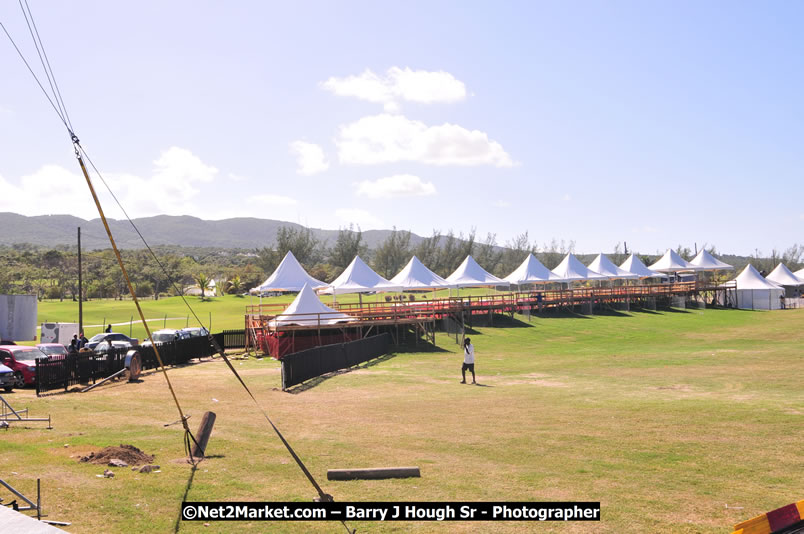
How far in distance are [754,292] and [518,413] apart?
208 ft

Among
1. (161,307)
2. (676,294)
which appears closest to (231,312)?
(161,307)

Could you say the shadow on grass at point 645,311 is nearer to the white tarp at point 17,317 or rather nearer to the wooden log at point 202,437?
the white tarp at point 17,317

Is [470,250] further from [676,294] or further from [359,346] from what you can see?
[359,346]

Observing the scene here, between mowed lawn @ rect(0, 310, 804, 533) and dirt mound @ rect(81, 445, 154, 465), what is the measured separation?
0.87 feet

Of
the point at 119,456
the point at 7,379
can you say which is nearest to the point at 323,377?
the point at 7,379

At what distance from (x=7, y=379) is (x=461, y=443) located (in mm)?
17984

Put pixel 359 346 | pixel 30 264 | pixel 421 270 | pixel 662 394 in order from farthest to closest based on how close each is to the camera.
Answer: pixel 30 264, pixel 421 270, pixel 359 346, pixel 662 394

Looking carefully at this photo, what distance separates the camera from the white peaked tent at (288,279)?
44469mm

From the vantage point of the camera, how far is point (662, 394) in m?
19.5

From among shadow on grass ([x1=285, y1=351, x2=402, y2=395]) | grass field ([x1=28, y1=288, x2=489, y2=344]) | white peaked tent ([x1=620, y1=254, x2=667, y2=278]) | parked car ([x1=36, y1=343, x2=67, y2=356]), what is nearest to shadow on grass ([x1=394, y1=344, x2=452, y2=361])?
shadow on grass ([x1=285, y1=351, x2=402, y2=395])

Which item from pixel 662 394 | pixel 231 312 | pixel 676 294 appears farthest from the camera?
pixel 231 312

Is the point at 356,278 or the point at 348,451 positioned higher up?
the point at 356,278

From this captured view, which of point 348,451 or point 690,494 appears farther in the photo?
point 348,451

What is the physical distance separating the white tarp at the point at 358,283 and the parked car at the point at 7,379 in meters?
23.5
